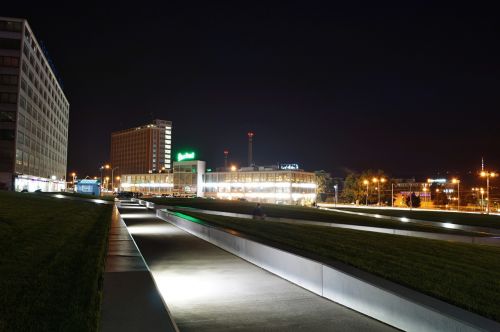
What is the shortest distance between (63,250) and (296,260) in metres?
6.24

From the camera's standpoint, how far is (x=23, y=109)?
259ft

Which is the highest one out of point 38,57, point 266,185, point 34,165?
point 38,57

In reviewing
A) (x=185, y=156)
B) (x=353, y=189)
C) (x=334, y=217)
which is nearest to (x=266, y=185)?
(x=353, y=189)

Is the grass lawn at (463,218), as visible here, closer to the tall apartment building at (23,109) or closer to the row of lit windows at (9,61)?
the tall apartment building at (23,109)

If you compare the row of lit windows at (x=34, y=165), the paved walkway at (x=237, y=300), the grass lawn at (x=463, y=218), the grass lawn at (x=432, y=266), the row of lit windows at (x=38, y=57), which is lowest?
the grass lawn at (x=463, y=218)

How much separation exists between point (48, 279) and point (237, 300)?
366 centimetres

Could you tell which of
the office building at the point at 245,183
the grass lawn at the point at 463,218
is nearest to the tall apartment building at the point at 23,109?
the office building at the point at 245,183

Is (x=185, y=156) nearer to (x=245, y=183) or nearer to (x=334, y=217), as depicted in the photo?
(x=245, y=183)

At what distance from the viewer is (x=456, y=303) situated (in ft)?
24.1

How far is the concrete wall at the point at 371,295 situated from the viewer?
6.15m

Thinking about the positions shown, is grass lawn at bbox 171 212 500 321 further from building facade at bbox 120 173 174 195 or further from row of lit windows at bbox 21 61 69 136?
building facade at bbox 120 173 174 195

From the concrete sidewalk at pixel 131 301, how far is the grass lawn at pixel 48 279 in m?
0.19

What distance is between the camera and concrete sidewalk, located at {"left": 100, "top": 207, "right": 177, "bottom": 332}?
579 cm

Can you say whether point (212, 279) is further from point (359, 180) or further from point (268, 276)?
point (359, 180)
